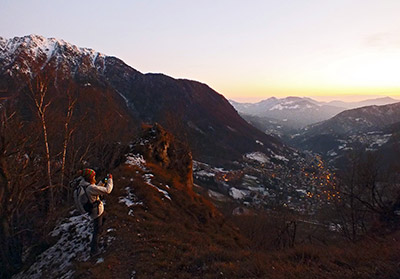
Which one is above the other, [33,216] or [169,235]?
[169,235]

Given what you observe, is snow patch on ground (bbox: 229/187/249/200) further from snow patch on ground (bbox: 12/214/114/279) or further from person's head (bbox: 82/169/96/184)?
person's head (bbox: 82/169/96/184)

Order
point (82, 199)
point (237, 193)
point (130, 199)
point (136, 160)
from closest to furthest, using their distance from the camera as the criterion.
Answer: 1. point (82, 199)
2. point (130, 199)
3. point (136, 160)
4. point (237, 193)

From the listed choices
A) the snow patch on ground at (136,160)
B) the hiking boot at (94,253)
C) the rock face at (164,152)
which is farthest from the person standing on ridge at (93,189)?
the rock face at (164,152)

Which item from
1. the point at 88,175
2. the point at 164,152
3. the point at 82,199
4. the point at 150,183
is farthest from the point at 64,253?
the point at 164,152

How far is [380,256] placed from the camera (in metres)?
7.73

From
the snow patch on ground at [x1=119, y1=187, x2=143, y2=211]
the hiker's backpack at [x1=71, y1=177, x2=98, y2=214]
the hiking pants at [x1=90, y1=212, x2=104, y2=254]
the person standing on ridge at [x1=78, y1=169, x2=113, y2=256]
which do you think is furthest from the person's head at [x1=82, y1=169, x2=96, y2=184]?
the snow patch on ground at [x1=119, y1=187, x2=143, y2=211]

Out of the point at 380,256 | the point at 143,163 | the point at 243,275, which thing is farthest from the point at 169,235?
the point at 143,163

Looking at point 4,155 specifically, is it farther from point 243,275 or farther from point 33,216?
point 243,275

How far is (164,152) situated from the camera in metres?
31.1

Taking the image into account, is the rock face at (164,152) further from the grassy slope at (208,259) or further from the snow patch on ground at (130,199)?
the grassy slope at (208,259)

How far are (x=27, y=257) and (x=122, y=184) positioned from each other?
7.43 metres

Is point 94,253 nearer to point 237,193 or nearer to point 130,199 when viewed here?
point 130,199

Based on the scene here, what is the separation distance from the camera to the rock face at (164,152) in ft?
96.9

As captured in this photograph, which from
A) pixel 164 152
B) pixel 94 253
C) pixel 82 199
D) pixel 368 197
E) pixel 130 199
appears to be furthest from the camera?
pixel 164 152
